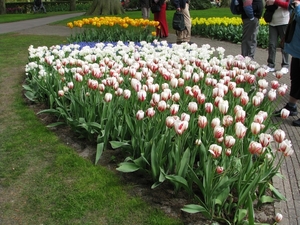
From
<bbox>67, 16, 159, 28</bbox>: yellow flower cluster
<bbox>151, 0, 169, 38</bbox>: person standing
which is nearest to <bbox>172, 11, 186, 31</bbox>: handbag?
<bbox>67, 16, 159, 28</bbox>: yellow flower cluster

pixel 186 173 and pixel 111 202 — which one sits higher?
pixel 186 173

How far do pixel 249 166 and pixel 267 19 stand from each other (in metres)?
5.03

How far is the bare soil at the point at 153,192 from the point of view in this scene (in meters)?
2.65

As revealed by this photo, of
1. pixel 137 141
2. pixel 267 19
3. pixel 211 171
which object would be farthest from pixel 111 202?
pixel 267 19

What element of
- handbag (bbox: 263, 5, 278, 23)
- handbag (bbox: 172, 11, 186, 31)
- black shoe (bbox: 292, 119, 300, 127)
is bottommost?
black shoe (bbox: 292, 119, 300, 127)

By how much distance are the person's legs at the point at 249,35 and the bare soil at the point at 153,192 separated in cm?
446

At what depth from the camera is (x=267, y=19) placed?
276 inches

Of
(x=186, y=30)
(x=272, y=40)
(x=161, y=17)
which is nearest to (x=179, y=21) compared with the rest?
(x=186, y=30)

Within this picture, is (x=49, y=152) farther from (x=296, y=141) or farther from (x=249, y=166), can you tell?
(x=296, y=141)

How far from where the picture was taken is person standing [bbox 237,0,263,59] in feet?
22.0

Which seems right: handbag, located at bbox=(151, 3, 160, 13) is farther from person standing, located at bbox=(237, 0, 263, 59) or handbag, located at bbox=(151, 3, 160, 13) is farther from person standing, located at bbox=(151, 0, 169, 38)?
person standing, located at bbox=(237, 0, 263, 59)

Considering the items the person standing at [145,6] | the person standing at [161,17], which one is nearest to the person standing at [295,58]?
the person standing at [161,17]

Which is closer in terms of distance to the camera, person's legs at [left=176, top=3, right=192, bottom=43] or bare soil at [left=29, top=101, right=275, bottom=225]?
bare soil at [left=29, top=101, right=275, bottom=225]

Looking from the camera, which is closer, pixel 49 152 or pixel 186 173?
pixel 186 173
